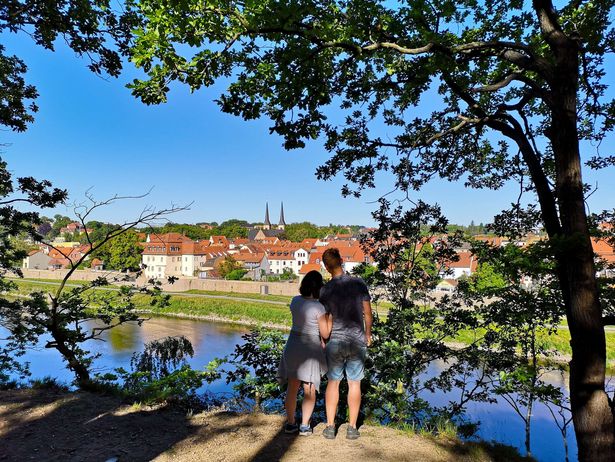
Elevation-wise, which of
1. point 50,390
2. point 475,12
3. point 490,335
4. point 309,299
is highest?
point 475,12

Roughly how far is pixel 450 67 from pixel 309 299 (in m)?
2.42

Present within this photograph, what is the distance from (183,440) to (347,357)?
1.64 metres

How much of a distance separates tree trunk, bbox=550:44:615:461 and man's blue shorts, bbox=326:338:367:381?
1.80 metres

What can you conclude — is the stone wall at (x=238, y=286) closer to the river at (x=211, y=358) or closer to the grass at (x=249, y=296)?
the grass at (x=249, y=296)

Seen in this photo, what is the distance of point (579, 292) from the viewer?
3.38 meters

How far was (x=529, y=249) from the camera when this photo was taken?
3.35 meters

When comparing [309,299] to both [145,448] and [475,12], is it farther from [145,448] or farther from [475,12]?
[475,12]

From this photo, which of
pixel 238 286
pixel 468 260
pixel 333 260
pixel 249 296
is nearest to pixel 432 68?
pixel 333 260

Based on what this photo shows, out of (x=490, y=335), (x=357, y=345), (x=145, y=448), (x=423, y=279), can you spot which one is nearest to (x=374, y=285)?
(x=423, y=279)

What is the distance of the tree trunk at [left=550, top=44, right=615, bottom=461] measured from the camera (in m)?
3.26

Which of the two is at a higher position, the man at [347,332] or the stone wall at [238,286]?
the man at [347,332]

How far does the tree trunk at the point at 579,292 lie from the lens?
3.26m

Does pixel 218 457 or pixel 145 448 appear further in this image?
pixel 145 448

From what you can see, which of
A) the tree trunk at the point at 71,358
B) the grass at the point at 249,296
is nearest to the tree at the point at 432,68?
the tree trunk at the point at 71,358
